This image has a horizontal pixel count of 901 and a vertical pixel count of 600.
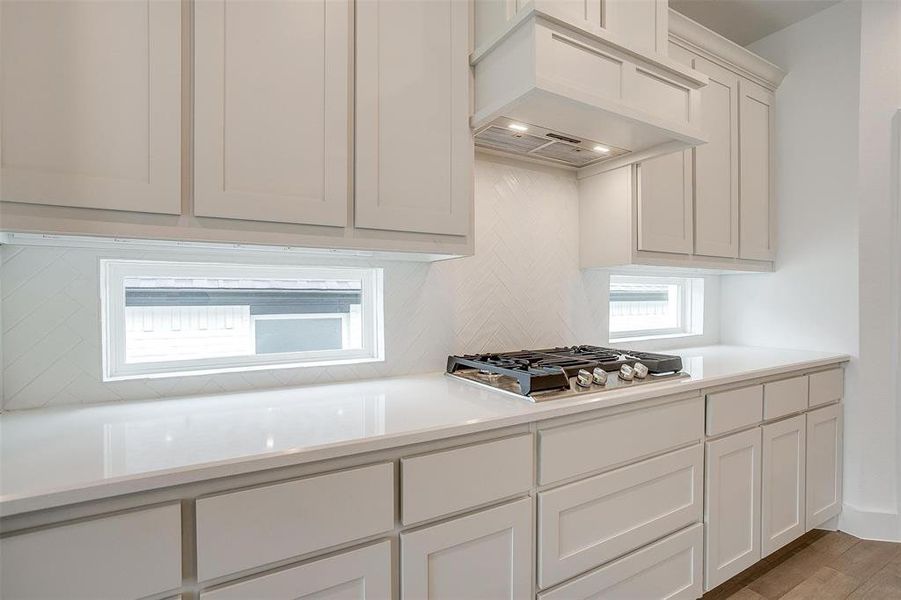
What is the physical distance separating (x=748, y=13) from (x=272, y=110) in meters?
2.77

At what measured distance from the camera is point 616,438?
1.50 metres

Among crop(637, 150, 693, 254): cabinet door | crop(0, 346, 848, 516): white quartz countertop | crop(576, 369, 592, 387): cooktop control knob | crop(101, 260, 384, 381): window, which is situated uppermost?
crop(637, 150, 693, 254): cabinet door

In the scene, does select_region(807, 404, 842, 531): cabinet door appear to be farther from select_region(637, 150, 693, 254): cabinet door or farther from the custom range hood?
the custom range hood

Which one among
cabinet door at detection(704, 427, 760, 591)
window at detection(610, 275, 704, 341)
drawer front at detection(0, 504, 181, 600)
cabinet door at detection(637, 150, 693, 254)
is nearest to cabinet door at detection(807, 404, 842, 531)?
cabinet door at detection(704, 427, 760, 591)

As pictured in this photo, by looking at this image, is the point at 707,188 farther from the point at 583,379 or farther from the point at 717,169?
the point at 583,379

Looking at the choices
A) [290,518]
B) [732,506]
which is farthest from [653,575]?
[290,518]

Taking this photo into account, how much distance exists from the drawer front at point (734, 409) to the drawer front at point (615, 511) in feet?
0.46

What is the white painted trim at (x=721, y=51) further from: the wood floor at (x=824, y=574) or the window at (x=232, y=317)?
the wood floor at (x=824, y=574)

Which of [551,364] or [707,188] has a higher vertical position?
[707,188]

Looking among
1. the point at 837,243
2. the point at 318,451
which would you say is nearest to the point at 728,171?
the point at 837,243

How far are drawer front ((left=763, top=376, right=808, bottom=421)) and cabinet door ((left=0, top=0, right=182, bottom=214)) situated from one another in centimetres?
236

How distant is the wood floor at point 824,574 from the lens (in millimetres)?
1968

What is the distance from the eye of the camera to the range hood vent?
1.74 m

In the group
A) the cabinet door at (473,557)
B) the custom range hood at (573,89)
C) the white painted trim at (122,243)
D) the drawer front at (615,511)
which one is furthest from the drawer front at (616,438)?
the custom range hood at (573,89)
